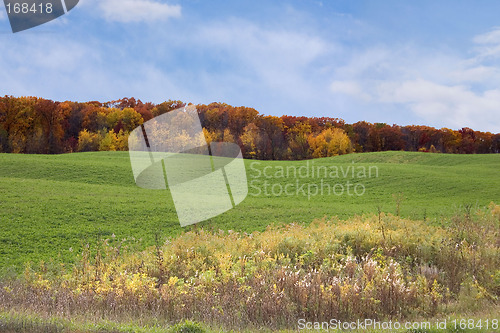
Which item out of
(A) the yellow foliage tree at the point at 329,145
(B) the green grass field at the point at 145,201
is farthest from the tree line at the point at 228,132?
(B) the green grass field at the point at 145,201

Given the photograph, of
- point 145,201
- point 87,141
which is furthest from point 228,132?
point 145,201

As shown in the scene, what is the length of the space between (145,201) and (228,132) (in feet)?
152

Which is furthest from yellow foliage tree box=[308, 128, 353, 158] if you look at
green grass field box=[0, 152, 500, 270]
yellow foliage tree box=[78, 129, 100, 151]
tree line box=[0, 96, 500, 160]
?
yellow foliage tree box=[78, 129, 100, 151]

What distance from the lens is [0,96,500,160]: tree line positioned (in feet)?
207

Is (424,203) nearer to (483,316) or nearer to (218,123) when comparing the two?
(483,316)

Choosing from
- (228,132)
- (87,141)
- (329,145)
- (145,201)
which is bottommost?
(145,201)

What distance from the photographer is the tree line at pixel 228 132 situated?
63.2 metres

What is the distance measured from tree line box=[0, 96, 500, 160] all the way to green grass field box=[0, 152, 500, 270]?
24674mm

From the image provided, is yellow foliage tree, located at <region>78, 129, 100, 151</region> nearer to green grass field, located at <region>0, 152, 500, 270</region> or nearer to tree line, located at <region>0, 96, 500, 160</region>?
tree line, located at <region>0, 96, 500, 160</region>

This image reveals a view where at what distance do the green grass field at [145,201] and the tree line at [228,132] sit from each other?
971 inches

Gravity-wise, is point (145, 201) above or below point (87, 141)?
below

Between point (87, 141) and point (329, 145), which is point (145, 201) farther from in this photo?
point (329, 145)

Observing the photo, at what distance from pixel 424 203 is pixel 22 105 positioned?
63163mm

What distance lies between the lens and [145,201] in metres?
22.2
